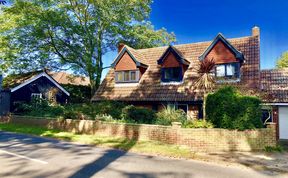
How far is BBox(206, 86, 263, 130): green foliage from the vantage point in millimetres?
14797

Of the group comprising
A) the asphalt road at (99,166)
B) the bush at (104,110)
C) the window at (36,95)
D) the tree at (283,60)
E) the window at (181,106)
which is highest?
the tree at (283,60)

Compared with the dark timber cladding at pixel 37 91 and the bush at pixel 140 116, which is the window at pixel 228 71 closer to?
the bush at pixel 140 116

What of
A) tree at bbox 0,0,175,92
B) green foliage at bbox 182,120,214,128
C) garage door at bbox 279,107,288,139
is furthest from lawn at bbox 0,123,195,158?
tree at bbox 0,0,175,92

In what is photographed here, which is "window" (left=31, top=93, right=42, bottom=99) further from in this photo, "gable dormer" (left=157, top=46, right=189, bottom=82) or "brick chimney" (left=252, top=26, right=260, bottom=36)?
"brick chimney" (left=252, top=26, right=260, bottom=36)

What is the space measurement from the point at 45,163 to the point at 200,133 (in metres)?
8.21

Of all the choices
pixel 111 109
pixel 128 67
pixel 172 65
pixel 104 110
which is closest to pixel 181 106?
pixel 172 65

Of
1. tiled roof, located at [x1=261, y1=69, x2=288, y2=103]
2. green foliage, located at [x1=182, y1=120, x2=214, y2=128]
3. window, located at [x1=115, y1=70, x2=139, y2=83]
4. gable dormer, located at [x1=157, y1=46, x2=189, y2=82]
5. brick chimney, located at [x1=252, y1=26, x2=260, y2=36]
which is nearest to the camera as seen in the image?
green foliage, located at [x1=182, y1=120, x2=214, y2=128]

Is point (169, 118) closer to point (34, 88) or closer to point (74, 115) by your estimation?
point (74, 115)

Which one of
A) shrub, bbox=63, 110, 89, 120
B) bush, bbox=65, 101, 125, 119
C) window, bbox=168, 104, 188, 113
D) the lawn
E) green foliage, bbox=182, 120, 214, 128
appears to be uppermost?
window, bbox=168, 104, 188, 113

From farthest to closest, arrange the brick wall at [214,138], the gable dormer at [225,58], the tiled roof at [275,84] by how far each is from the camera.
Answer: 1. the gable dormer at [225,58]
2. the tiled roof at [275,84]
3. the brick wall at [214,138]

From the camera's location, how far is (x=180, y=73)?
2344 cm

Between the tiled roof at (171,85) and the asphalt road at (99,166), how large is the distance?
402 inches

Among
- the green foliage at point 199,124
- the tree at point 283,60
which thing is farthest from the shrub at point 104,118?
the tree at point 283,60

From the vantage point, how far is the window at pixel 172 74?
23.5 m
